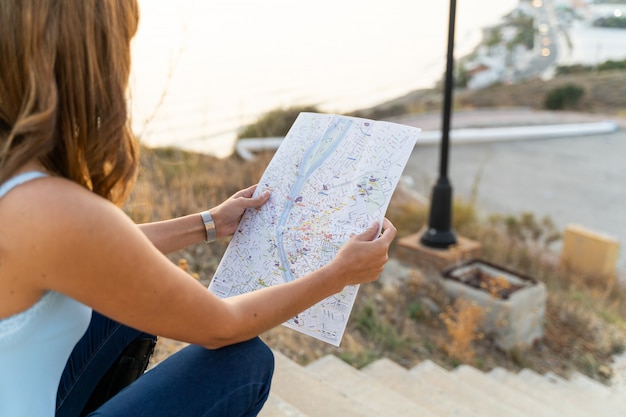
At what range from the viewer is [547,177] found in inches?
381

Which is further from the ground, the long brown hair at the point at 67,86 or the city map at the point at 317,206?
the long brown hair at the point at 67,86

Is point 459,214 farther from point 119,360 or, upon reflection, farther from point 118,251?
point 118,251

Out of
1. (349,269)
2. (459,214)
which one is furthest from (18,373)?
(459,214)

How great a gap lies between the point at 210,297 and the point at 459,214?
461cm

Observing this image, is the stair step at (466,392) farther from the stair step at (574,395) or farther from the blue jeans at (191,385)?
the blue jeans at (191,385)

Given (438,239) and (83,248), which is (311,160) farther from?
(438,239)

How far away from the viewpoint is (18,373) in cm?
112

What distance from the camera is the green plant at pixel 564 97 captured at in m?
17.9

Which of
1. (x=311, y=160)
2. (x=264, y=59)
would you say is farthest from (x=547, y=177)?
(x=311, y=160)

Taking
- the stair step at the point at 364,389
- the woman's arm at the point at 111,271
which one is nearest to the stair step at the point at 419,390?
the stair step at the point at 364,389

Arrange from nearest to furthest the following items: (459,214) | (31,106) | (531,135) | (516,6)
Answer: (31,106) → (459,214) → (531,135) → (516,6)

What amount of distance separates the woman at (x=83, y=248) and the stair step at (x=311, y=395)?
0.81 metres

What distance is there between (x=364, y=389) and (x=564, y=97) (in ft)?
57.3

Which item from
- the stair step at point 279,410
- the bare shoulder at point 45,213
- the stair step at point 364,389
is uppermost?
the bare shoulder at point 45,213
